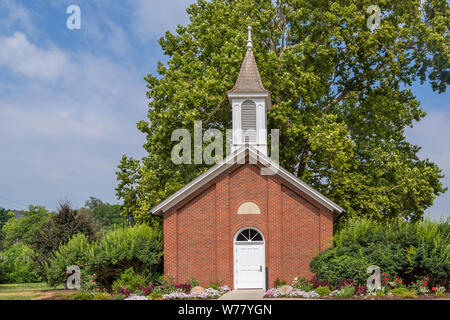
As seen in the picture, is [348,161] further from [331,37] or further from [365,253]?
[365,253]

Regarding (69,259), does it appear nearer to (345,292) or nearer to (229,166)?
(229,166)

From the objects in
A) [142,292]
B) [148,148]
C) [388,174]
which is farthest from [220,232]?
[388,174]

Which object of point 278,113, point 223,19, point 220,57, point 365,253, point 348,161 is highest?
point 223,19

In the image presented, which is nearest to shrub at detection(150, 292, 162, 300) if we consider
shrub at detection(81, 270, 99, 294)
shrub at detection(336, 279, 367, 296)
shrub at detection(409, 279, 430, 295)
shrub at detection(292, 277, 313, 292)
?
shrub at detection(81, 270, 99, 294)

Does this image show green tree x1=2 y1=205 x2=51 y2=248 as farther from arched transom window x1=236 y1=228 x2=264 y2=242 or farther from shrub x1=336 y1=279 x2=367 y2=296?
shrub x1=336 y1=279 x2=367 y2=296

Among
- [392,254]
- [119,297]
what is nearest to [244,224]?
[119,297]

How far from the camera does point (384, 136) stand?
36.0m

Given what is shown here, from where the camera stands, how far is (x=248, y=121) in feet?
87.4

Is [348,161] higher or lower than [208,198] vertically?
higher

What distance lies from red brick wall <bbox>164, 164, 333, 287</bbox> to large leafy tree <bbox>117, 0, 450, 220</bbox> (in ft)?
20.0

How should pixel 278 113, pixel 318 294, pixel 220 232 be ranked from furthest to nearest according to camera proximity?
1. pixel 278 113
2. pixel 220 232
3. pixel 318 294

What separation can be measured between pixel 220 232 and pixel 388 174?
14.8 meters

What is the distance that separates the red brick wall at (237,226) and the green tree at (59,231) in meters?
8.64

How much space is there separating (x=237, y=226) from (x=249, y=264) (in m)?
1.99
